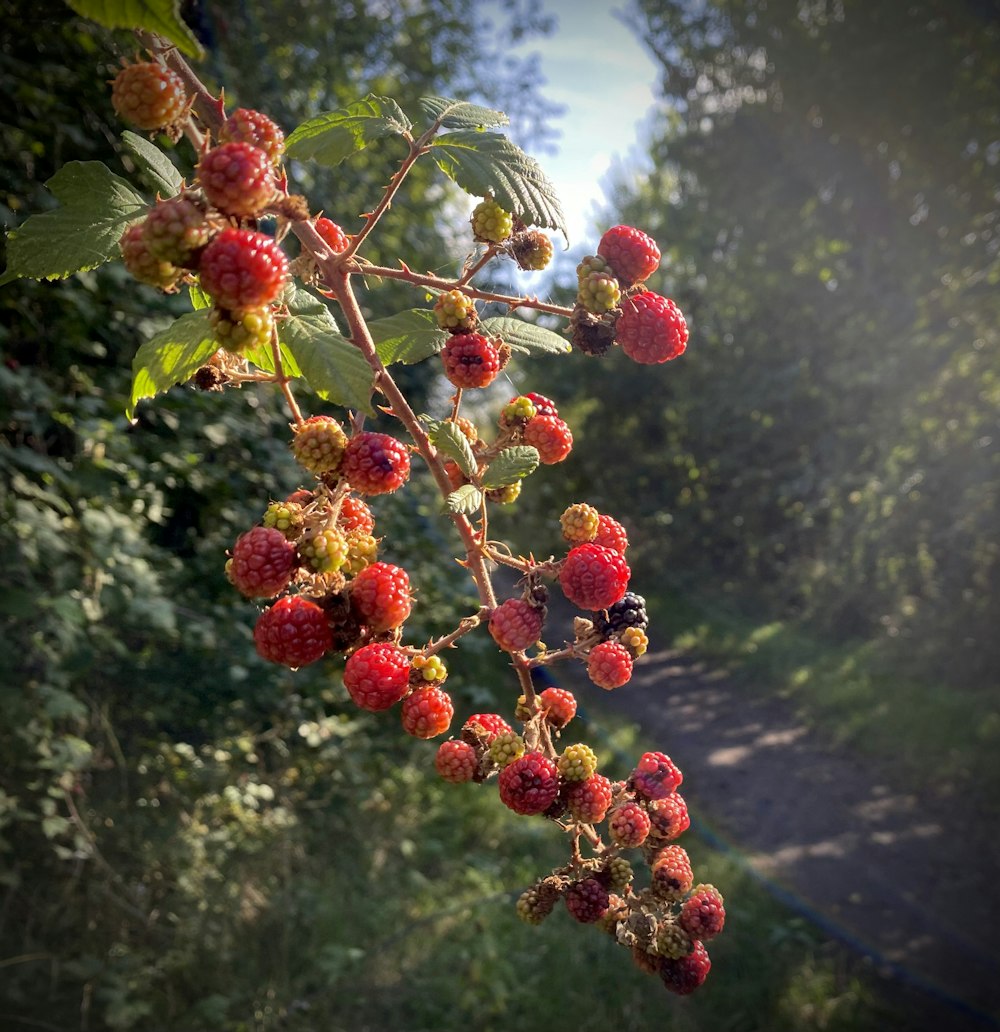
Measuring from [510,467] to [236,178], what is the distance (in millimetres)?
436

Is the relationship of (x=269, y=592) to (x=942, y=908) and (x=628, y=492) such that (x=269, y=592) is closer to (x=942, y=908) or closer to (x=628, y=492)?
(x=942, y=908)

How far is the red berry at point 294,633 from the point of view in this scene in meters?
0.85

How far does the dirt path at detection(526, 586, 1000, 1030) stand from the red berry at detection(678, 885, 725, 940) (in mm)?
4948

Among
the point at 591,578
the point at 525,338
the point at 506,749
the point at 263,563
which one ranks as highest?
the point at 525,338

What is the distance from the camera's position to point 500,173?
2.72 ft

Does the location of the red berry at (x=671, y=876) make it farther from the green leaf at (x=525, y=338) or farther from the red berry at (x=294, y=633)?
the green leaf at (x=525, y=338)

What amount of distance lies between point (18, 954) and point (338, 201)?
4.07 m

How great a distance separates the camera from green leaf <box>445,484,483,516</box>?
0.77 m

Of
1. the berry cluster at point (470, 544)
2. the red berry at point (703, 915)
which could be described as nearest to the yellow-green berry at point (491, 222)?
the berry cluster at point (470, 544)

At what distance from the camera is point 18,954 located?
10.3 ft

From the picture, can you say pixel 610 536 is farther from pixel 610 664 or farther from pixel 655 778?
pixel 655 778

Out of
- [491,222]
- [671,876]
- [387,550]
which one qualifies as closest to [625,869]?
[671,876]

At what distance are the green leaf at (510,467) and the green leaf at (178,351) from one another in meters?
0.35

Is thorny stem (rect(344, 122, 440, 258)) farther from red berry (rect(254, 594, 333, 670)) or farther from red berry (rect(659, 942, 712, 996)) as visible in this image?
red berry (rect(659, 942, 712, 996))
